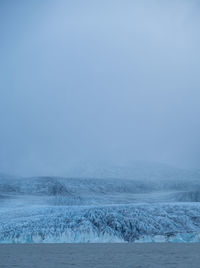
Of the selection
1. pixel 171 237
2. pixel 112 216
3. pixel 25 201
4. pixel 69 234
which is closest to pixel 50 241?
pixel 69 234

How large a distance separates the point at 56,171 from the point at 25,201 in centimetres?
6038

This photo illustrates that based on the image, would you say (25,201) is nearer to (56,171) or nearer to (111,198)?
(111,198)

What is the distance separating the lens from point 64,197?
3174 inches

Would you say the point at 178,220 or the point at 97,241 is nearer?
the point at 97,241

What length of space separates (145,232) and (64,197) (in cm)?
2604

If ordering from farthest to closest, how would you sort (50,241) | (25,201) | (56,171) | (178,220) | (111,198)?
(56,171)
(111,198)
(25,201)
(178,220)
(50,241)

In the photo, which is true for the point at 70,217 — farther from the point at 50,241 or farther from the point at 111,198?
the point at 111,198

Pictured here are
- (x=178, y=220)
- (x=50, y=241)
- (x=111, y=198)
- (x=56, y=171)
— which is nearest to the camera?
(x=50, y=241)

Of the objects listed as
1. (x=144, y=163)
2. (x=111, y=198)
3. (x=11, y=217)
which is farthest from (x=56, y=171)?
(x=11, y=217)

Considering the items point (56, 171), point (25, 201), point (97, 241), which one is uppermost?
point (56, 171)

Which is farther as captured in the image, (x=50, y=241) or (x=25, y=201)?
(x=25, y=201)

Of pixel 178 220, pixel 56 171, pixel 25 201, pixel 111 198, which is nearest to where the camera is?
pixel 178 220

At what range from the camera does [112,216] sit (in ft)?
194

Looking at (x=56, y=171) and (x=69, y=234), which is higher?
(x=56, y=171)
